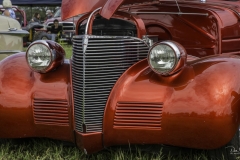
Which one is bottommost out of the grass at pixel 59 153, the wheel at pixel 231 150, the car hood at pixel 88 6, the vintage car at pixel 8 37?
the grass at pixel 59 153

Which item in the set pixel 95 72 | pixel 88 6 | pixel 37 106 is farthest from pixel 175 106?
pixel 88 6

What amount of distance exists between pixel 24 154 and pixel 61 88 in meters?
0.70

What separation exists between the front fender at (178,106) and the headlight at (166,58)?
0.07 m

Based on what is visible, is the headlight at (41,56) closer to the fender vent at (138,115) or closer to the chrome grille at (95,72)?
the chrome grille at (95,72)

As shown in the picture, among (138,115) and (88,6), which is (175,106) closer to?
(138,115)

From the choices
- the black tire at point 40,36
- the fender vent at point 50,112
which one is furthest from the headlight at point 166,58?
the black tire at point 40,36

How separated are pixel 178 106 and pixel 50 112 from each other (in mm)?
939

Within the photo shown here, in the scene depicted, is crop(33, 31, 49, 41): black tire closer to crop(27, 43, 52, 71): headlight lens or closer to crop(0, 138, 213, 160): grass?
crop(0, 138, 213, 160): grass

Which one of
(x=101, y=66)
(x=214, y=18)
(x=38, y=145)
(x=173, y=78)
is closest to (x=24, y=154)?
(x=38, y=145)

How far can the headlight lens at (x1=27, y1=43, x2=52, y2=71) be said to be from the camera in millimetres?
3051

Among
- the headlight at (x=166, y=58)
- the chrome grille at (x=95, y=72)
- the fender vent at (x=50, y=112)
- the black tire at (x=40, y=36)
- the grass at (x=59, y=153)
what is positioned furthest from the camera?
the black tire at (x=40, y=36)

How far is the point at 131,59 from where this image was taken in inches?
117

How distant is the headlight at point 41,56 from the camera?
3.05 m

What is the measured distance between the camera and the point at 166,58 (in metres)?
2.76
